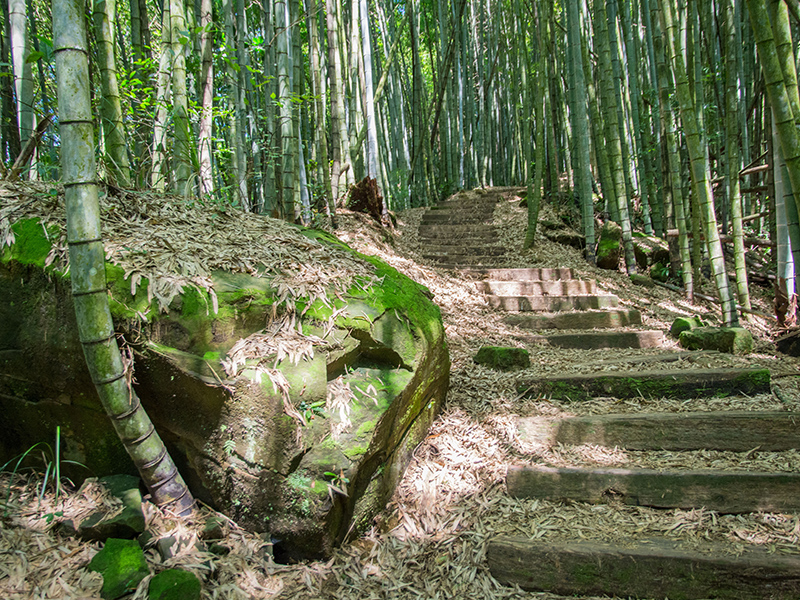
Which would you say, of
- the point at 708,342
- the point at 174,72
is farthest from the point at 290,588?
the point at 708,342

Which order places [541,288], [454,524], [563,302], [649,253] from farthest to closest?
[649,253] < [541,288] < [563,302] < [454,524]

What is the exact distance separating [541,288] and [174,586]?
374cm

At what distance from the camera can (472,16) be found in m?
9.84

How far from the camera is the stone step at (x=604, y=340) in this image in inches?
127

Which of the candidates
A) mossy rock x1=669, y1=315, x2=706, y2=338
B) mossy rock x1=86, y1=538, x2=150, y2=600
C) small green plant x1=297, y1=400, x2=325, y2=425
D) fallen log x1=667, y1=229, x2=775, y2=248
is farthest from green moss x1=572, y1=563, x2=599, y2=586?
fallen log x1=667, y1=229, x2=775, y2=248

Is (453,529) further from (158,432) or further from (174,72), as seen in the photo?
(174,72)

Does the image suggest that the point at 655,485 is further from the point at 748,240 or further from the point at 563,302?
the point at 748,240

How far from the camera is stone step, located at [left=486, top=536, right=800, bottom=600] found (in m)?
1.34

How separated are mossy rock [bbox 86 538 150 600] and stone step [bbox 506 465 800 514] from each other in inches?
50.4

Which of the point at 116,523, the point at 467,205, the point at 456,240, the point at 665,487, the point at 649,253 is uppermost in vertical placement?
the point at 467,205

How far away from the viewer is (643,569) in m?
1.41

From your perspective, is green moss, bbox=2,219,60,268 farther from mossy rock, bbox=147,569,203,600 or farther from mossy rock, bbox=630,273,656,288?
mossy rock, bbox=630,273,656,288

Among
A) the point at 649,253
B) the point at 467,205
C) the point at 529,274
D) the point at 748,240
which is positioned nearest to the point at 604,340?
the point at 529,274

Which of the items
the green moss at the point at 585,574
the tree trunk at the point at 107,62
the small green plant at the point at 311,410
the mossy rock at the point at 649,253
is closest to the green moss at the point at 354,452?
the small green plant at the point at 311,410
